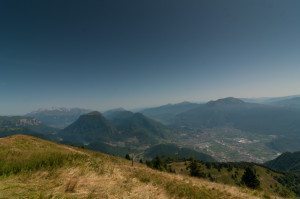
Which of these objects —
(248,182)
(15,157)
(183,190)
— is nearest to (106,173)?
(183,190)

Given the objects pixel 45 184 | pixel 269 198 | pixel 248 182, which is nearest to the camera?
pixel 45 184

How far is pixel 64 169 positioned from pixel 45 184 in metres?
3.66

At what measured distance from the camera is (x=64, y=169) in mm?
19922

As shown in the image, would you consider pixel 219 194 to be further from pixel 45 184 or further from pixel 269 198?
pixel 45 184

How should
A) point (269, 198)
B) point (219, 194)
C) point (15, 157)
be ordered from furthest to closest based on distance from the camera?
point (15, 157) → point (269, 198) → point (219, 194)

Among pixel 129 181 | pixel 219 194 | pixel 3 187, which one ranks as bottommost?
pixel 219 194

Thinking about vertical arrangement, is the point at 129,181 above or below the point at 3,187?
below

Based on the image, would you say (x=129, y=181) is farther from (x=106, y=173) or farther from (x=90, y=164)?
(x=90, y=164)

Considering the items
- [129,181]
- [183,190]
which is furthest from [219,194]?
[129,181]

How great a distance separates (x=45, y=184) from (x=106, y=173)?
487 cm

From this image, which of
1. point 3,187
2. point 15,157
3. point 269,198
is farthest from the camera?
point 15,157

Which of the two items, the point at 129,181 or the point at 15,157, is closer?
the point at 129,181

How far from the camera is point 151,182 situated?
19.3m

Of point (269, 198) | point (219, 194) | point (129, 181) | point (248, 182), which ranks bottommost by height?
point (248, 182)
